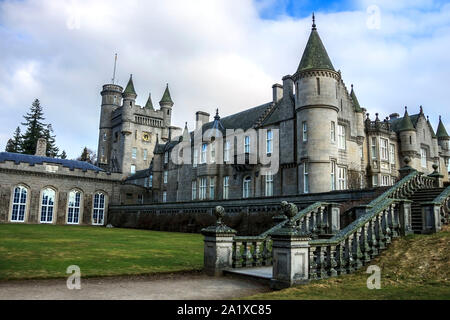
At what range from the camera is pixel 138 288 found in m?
8.02

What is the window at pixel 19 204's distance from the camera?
4156 centimetres

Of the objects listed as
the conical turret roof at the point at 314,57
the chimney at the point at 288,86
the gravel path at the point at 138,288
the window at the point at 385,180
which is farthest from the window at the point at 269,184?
the gravel path at the point at 138,288

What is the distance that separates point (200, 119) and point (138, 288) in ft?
128

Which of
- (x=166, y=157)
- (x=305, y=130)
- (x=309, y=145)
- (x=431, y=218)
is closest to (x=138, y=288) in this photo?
(x=431, y=218)

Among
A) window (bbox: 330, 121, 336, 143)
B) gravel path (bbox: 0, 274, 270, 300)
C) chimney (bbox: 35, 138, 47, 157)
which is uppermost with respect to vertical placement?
chimney (bbox: 35, 138, 47, 157)

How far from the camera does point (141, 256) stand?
12.7 meters

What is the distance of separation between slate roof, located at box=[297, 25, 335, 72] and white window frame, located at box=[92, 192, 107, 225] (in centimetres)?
3134

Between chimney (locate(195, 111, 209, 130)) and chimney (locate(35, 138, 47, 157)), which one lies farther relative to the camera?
chimney (locate(35, 138, 47, 157))

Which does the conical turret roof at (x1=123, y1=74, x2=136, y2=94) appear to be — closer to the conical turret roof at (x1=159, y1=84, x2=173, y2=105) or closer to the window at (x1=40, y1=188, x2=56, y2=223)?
the conical turret roof at (x1=159, y1=84, x2=173, y2=105)

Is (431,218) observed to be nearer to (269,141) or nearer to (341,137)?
(341,137)

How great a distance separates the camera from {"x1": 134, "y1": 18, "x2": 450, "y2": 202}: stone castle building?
2750cm

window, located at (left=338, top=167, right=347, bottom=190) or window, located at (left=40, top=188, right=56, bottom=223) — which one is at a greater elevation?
window, located at (left=338, top=167, right=347, bottom=190)

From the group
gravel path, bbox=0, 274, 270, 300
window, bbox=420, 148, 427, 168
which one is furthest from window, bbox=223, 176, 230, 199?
gravel path, bbox=0, 274, 270, 300
